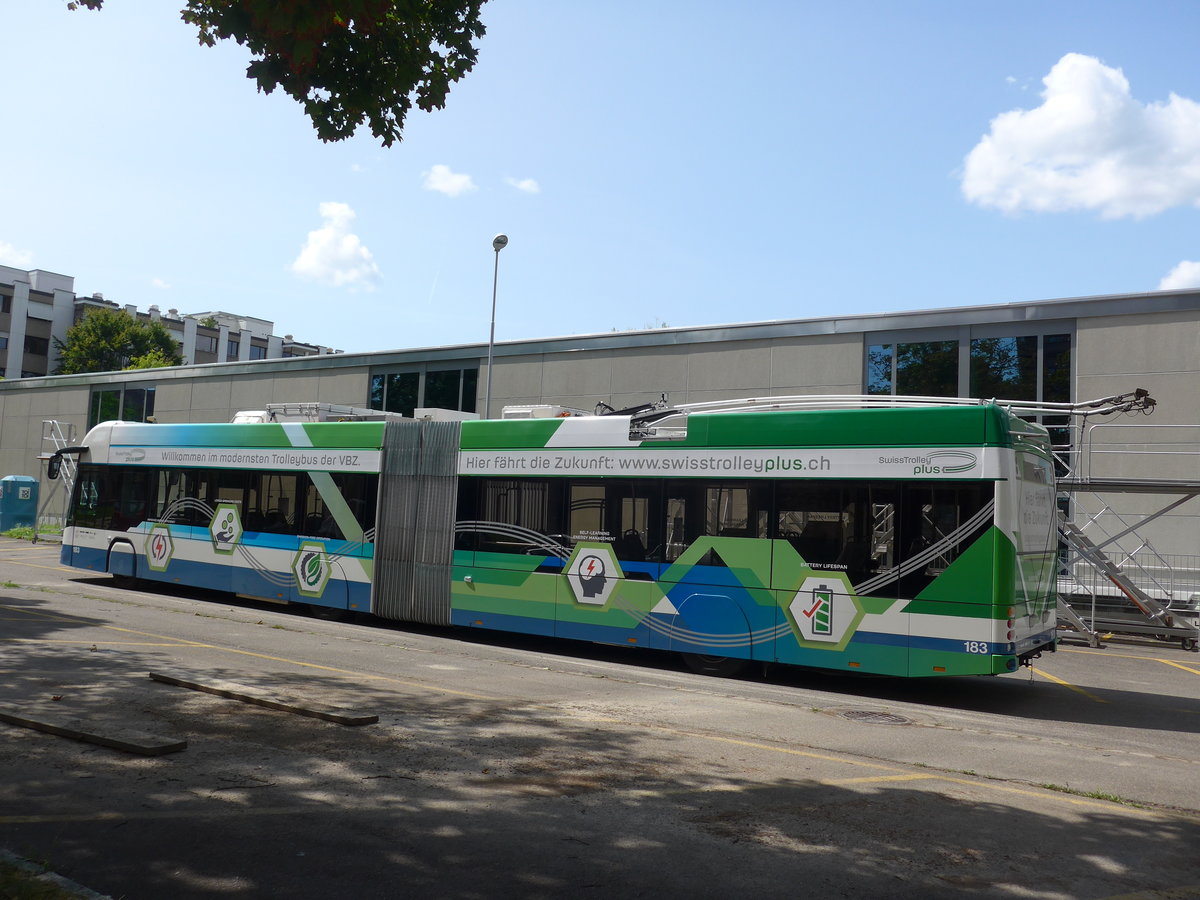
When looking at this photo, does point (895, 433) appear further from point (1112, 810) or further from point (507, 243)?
point (507, 243)

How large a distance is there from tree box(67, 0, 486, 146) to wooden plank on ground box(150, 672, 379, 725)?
186 inches

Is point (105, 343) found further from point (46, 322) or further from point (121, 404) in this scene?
point (121, 404)

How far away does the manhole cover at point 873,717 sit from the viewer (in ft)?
31.4

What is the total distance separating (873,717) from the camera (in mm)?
9805

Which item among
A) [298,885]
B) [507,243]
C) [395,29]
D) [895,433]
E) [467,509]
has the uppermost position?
[507,243]

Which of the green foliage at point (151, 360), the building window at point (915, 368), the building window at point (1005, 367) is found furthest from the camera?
the green foliage at point (151, 360)

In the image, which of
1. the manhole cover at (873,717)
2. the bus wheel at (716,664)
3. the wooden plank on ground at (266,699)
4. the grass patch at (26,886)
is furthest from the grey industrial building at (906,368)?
the grass patch at (26,886)

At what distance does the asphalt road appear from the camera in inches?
194

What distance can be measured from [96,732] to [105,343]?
73285 mm

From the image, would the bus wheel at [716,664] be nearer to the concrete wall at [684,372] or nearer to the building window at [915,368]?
the concrete wall at [684,372]

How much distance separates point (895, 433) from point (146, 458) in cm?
1450

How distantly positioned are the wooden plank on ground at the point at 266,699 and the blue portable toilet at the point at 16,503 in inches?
1297

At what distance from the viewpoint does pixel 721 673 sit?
1212cm

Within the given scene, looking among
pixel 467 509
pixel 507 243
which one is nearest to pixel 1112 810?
pixel 467 509
